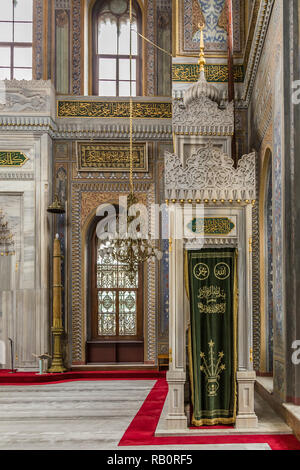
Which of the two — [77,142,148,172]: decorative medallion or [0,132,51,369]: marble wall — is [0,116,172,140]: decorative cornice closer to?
[77,142,148,172]: decorative medallion

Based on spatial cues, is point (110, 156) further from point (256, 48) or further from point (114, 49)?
point (256, 48)

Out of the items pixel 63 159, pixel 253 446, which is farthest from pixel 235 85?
pixel 253 446

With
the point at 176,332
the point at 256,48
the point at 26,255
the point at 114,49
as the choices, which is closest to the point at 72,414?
the point at 176,332

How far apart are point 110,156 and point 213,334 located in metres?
4.31

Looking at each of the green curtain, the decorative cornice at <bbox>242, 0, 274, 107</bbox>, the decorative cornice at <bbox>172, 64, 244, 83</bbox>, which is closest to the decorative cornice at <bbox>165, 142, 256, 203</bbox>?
the green curtain

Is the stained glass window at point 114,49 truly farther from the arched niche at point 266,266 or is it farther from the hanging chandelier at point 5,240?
the arched niche at point 266,266

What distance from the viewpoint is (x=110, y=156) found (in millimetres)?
7539

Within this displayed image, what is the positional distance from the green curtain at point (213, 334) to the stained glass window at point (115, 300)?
3714 mm

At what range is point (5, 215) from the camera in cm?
720

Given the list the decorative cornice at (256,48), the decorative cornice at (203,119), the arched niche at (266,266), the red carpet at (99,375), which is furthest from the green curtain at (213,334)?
the red carpet at (99,375)

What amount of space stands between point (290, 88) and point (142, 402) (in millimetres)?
3318

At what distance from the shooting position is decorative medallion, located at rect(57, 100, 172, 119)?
755 cm

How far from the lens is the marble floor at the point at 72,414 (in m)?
3.54
